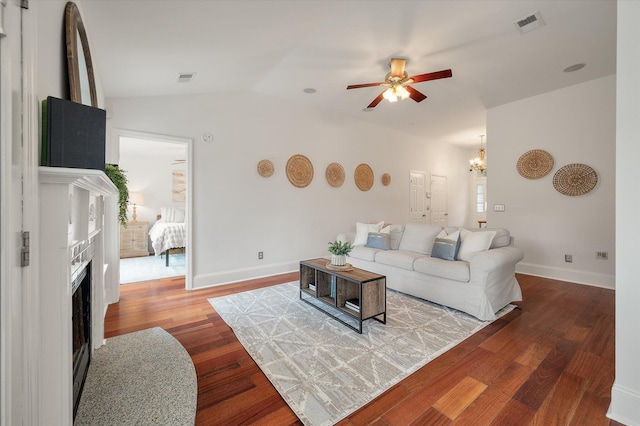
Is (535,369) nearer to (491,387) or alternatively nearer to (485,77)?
(491,387)

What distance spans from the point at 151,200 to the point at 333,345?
22.0 feet

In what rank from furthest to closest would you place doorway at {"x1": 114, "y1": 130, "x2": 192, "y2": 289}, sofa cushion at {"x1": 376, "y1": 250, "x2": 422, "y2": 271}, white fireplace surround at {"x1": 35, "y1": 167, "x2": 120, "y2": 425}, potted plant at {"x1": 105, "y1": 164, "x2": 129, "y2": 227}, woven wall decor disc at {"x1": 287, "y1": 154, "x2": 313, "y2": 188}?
doorway at {"x1": 114, "y1": 130, "x2": 192, "y2": 289} → woven wall decor disc at {"x1": 287, "y1": 154, "x2": 313, "y2": 188} → sofa cushion at {"x1": 376, "y1": 250, "x2": 422, "y2": 271} → potted plant at {"x1": 105, "y1": 164, "x2": 129, "y2": 227} → white fireplace surround at {"x1": 35, "y1": 167, "x2": 120, "y2": 425}

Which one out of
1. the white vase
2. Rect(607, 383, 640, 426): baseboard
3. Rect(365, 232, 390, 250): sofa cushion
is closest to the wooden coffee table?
the white vase

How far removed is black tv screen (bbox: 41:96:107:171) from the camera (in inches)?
40.4

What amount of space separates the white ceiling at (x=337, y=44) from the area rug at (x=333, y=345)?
264cm

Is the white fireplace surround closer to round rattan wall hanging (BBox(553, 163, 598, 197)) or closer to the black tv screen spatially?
the black tv screen

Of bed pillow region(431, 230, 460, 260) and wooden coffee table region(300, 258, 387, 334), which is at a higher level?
bed pillow region(431, 230, 460, 260)

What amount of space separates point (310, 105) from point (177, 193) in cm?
459

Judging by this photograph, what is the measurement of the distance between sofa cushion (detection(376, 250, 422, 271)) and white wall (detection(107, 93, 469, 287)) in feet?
5.32

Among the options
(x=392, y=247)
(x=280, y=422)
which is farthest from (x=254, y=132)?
(x=280, y=422)

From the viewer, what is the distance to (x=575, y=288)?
152 inches

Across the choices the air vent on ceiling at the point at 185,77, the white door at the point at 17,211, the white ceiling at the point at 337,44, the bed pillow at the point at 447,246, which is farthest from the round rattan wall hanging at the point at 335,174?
the white door at the point at 17,211

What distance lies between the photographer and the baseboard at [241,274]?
3891 mm

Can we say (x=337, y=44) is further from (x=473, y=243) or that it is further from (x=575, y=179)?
(x=575, y=179)
